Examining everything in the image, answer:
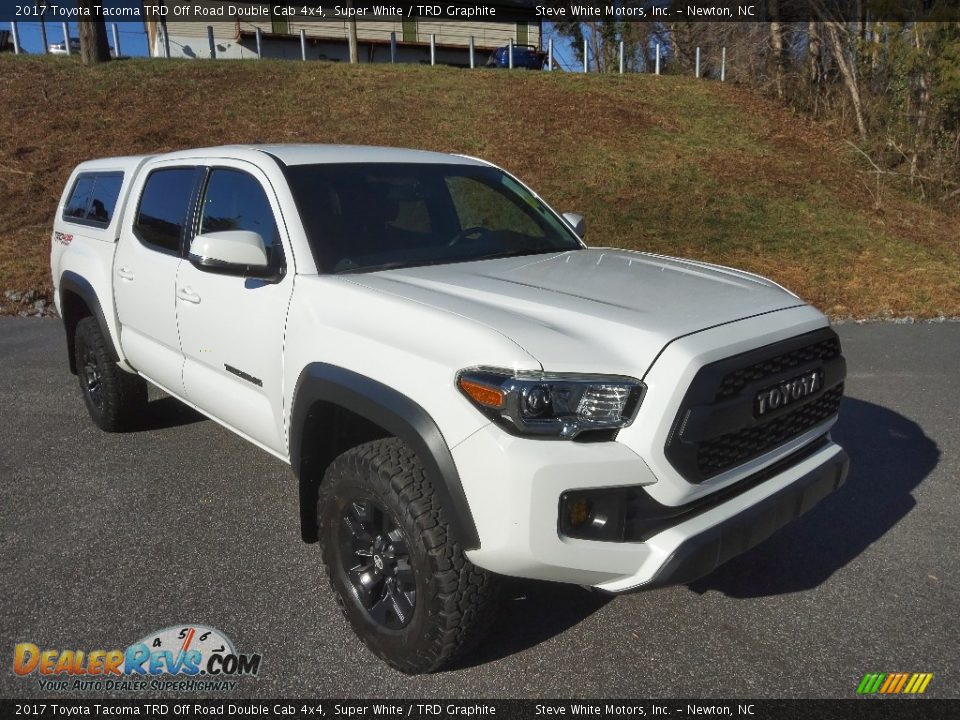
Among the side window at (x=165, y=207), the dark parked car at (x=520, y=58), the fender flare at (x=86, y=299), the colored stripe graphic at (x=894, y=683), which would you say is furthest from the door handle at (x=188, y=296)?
the dark parked car at (x=520, y=58)

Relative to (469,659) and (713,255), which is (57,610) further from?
(713,255)

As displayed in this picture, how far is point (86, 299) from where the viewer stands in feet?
16.5

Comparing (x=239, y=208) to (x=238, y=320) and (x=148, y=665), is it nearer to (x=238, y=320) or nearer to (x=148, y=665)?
(x=238, y=320)

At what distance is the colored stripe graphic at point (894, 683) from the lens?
8.79ft

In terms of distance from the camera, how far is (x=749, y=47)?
22.6 m

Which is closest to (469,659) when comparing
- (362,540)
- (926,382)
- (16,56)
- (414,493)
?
(362,540)

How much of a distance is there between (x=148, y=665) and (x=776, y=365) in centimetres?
251

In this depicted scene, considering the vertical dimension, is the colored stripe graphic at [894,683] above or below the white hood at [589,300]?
below

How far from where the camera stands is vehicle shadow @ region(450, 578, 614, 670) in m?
2.85

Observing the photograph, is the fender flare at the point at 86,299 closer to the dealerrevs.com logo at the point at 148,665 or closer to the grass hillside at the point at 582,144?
the dealerrevs.com logo at the point at 148,665

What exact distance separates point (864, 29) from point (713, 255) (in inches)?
336

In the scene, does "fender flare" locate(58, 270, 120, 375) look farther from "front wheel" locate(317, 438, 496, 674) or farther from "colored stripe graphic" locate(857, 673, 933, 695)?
"colored stripe graphic" locate(857, 673, 933, 695)

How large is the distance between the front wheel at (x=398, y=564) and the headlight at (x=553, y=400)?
39 cm

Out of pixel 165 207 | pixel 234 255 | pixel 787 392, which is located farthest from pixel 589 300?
pixel 165 207
